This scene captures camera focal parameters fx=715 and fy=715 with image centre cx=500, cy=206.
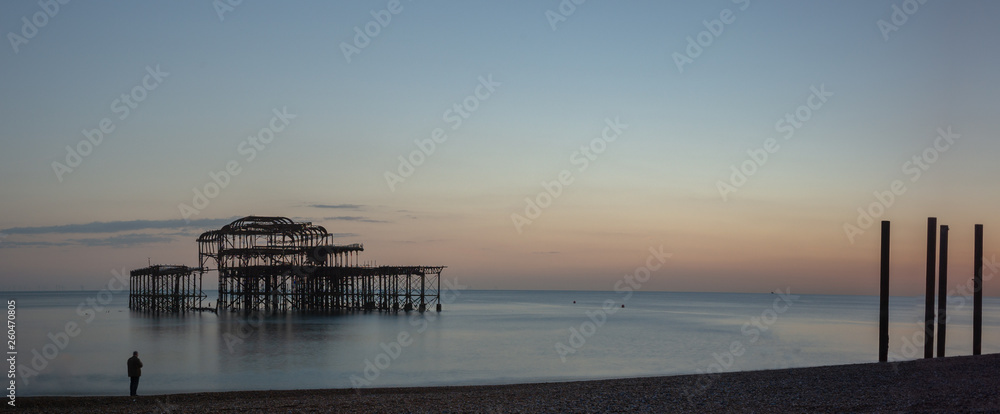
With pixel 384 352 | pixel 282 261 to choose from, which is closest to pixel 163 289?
pixel 282 261

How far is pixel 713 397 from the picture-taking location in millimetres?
14852

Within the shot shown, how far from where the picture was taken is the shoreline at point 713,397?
1330 cm

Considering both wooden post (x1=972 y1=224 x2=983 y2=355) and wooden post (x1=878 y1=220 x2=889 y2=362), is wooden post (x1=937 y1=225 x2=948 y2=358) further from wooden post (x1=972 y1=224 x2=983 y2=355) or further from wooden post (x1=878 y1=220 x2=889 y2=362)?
wooden post (x1=878 y1=220 x2=889 y2=362)

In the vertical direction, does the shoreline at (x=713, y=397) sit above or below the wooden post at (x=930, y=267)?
below

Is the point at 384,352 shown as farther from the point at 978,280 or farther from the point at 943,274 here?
the point at 978,280

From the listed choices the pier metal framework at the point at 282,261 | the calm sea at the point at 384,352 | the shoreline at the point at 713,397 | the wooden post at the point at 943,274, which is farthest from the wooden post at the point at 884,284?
the pier metal framework at the point at 282,261

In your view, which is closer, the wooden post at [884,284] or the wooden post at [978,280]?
the wooden post at [884,284]

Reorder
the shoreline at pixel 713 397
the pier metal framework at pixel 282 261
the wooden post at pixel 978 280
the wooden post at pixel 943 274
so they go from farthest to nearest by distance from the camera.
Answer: the pier metal framework at pixel 282 261 → the wooden post at pixel 978 280 → the wooden post at pixel 943 274 → the shoreline at pixel 713 397

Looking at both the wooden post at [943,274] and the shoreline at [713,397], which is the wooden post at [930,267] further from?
the shoreline at [713,397]

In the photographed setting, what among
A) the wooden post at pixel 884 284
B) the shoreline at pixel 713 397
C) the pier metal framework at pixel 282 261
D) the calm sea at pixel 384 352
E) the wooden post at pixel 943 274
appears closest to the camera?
the shoreline at pixel 713 397

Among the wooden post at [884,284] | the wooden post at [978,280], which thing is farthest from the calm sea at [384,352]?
the wooden post at [978,280]

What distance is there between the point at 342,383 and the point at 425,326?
2676 centimetres

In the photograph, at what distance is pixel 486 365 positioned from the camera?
29.7 m

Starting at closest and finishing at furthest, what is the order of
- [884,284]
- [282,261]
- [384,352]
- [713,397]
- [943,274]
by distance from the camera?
[713,397] < [884,284] < [943,274] < [384,352] < [282,261]
